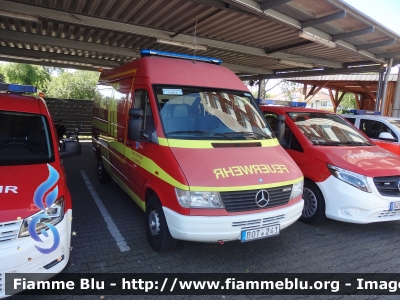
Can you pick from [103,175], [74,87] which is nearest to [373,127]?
[103,175]

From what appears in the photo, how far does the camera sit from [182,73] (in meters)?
4.23

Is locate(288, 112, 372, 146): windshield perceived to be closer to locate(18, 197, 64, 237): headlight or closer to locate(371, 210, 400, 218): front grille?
locate(371, 210, 400, 218): front grille

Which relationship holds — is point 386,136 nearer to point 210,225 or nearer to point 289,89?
point 210,225

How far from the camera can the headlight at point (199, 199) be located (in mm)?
3008

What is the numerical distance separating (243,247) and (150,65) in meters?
2.92

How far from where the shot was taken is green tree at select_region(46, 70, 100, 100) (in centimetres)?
2408

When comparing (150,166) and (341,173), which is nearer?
(150,166)

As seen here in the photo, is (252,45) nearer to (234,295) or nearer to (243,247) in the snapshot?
(243,247)

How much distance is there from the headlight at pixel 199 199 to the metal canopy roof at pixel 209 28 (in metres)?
3.87

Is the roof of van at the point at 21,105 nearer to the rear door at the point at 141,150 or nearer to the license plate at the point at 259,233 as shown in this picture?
the rear door at the point at 141,150

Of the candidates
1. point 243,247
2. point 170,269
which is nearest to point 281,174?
→ point 243,247

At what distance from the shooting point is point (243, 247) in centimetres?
391

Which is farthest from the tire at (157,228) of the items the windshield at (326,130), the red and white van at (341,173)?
the windshield at (326,130)

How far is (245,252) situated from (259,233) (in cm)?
70
